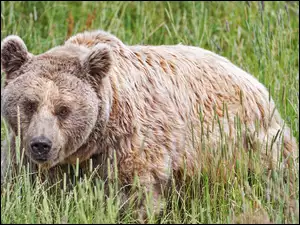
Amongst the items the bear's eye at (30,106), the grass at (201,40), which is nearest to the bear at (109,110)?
the bear's eye at (30,106)

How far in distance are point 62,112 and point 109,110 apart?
0.32 meters

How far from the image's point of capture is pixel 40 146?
195 inches

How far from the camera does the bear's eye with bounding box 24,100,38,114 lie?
513 cm

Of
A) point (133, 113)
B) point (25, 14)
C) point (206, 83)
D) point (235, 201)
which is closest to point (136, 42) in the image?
point (25, 14)

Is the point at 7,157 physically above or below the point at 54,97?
below

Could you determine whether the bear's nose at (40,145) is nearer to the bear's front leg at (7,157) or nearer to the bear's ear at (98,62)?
the bear's front leg at (7,157)

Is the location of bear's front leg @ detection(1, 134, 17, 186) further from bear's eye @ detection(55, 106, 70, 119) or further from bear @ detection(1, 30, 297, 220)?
bear's eye @ detection(55, 106, 70, 119)

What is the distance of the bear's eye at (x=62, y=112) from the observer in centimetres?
514

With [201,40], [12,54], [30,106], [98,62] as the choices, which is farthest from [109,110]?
[201,40]

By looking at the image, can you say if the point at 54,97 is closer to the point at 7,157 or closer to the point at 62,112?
the point at 62,112

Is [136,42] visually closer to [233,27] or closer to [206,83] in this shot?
[233,27]

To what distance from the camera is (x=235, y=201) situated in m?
4.78

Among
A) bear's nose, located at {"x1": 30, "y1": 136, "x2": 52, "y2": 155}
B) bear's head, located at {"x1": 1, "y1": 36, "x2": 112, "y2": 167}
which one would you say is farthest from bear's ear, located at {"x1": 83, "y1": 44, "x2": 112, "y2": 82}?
bear's nose, located at {"x1": 30, "y1": 136, "x2": 52, "y2": 155}

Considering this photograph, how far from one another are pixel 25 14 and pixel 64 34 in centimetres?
58
